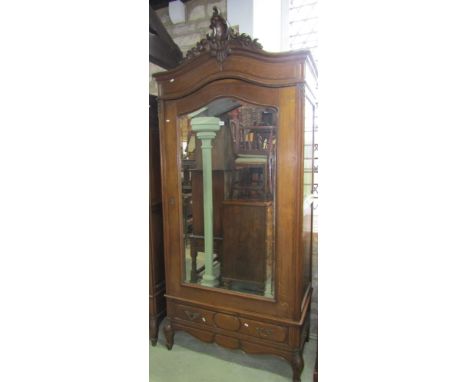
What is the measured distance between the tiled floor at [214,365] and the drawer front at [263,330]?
257mm

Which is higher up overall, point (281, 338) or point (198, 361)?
point (281, 338)

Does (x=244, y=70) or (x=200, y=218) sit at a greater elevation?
(x=244, y=70)

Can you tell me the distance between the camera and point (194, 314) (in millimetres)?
1572

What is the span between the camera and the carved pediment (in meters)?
1.26

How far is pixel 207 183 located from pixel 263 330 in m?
0.76

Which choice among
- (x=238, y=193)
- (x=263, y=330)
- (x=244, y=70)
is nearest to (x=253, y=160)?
(x=238, y=193)

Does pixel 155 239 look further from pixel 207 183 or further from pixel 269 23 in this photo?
pixel 269 23

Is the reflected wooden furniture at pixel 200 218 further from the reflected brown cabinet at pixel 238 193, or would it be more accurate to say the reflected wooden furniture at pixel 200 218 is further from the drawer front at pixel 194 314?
the drawer front at pixel 194 314
